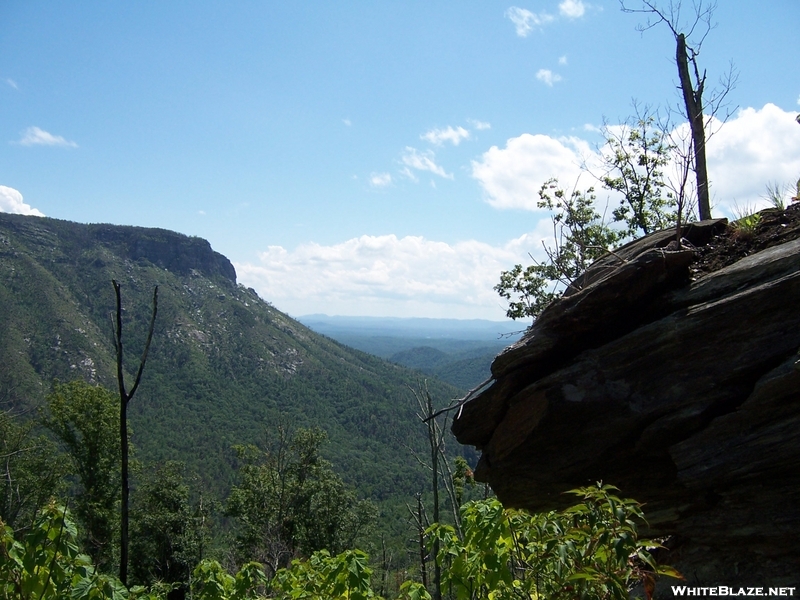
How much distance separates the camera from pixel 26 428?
2834 centimetres

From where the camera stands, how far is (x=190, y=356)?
121m

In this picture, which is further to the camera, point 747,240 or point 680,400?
point 747,240

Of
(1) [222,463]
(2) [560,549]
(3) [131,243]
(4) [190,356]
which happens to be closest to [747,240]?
(2) [560,549]

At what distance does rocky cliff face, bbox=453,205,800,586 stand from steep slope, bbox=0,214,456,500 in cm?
7893

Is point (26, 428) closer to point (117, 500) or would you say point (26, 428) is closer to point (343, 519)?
point (117, 500)

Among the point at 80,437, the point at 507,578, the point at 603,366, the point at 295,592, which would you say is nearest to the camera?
the point at 507,578

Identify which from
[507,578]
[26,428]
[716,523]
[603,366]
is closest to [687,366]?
[603,366]

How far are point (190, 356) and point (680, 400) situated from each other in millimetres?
130501

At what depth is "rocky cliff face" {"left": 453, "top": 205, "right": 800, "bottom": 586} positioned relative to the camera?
4.20 meters

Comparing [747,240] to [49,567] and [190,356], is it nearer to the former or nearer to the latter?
[49,567]

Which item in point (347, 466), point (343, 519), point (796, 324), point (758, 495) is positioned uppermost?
point (796, 324)

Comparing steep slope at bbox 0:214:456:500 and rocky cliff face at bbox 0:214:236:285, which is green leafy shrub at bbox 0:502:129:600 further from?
rocky cliff face at bbox 0:214:236:285

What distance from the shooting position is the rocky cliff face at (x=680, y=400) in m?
4.20

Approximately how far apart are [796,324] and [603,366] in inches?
65.9
